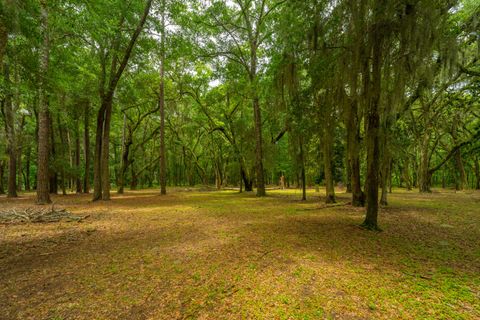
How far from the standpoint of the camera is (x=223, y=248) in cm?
454

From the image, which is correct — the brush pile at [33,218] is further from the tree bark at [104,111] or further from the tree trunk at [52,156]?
the tree trunk at [52,156]

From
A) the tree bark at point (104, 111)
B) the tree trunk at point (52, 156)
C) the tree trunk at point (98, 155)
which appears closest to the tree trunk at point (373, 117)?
the tree bark at point (104, 111)

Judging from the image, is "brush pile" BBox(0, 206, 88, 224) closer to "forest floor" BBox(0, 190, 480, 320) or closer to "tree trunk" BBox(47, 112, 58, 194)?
"forest floor" BBox(0, 190, 480, 320)

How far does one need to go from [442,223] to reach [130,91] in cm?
1869

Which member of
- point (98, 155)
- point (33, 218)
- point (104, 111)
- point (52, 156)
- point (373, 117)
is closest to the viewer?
point (373, 117)

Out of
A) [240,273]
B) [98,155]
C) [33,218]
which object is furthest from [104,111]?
[240,273]

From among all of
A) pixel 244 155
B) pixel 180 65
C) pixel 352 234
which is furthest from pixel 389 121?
pixel 180 65

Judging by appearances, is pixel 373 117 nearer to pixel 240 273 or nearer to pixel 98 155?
pixel 240 273

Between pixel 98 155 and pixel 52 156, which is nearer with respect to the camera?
pixel 98 155

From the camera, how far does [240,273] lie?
3395 millimetres

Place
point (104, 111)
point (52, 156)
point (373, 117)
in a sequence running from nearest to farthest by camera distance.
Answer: point (373, 117), point (104, 111), point (52, 156)

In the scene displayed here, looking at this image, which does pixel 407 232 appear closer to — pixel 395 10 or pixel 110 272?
pixel 395 10

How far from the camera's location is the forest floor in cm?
251

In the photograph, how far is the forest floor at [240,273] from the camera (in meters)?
2.51
